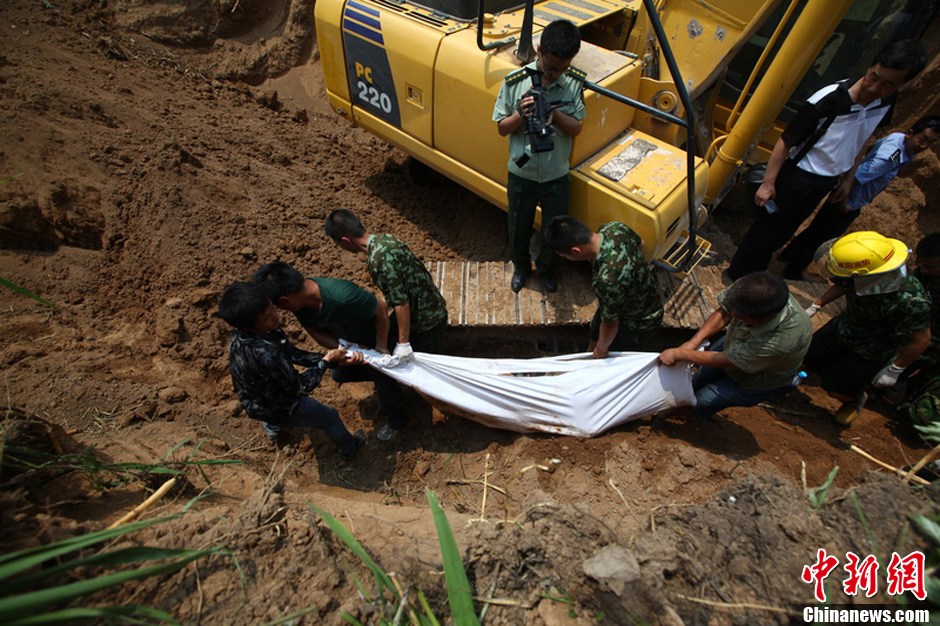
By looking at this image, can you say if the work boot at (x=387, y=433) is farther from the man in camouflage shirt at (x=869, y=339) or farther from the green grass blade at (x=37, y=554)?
the man in camouflage shirt at (x=869, y=339)

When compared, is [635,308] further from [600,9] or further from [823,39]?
[600,9]

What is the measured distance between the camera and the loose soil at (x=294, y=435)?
5.63 ft

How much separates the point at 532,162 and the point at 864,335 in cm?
258

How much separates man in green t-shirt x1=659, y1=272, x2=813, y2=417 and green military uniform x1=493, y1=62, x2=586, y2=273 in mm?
1328

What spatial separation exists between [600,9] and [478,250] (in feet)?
8.14

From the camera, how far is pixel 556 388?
308 cm

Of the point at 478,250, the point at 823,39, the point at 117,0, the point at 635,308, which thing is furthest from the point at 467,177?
the point at 117,0

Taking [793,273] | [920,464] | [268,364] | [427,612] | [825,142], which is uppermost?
[825,142]

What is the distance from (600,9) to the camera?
13.5 feet

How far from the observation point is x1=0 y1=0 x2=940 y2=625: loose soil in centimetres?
172

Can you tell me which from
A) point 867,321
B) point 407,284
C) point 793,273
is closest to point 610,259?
point 407,284

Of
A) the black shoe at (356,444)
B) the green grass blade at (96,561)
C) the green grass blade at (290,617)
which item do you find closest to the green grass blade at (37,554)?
the green grass blade at (96,561)

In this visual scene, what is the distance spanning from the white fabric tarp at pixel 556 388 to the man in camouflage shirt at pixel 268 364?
0.41 meters

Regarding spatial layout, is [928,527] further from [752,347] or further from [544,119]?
[544,119]
